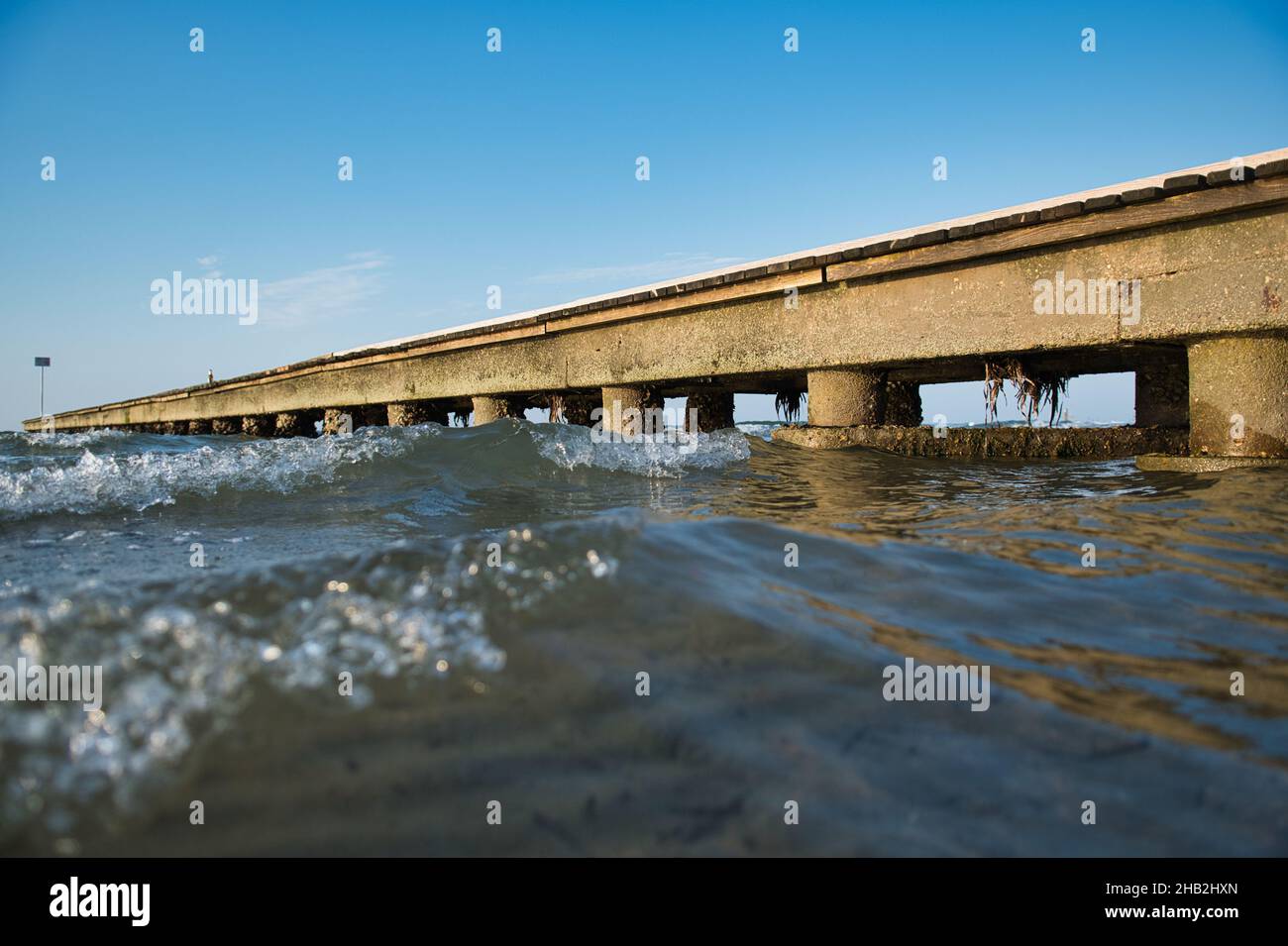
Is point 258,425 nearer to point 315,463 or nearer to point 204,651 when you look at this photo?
point 315,463

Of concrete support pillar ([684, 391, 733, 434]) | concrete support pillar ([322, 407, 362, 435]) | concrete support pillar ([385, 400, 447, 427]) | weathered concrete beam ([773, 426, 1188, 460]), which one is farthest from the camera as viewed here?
concrete support pillar ([322, 407, 362, 435])

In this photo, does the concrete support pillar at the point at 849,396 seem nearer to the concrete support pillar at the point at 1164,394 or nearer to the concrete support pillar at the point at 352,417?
the concrete support pillar at the point at 1164,394

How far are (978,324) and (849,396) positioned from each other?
1593 mm

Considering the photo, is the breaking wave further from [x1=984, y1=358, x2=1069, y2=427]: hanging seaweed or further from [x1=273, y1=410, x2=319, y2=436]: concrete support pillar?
[x1=273, y1=410, x2=319, y2=436]: concrete support pillar

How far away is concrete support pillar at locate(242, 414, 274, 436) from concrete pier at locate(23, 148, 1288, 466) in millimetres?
11223

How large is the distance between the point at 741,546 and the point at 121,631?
2.15 meters

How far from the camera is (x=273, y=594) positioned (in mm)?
2027

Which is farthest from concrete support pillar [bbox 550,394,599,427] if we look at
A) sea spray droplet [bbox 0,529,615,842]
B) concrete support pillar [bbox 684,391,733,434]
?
sea spray droplet [bbox 0,529,615,842]

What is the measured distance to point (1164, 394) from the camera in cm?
789

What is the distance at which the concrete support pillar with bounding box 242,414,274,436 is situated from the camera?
822 inches

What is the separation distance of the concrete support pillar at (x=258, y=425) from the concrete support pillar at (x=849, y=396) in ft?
57.6

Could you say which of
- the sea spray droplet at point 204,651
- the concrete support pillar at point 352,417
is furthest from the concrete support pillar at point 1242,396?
the concrete support pillar at point 352,417

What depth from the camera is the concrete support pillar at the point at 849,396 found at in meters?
7.96
